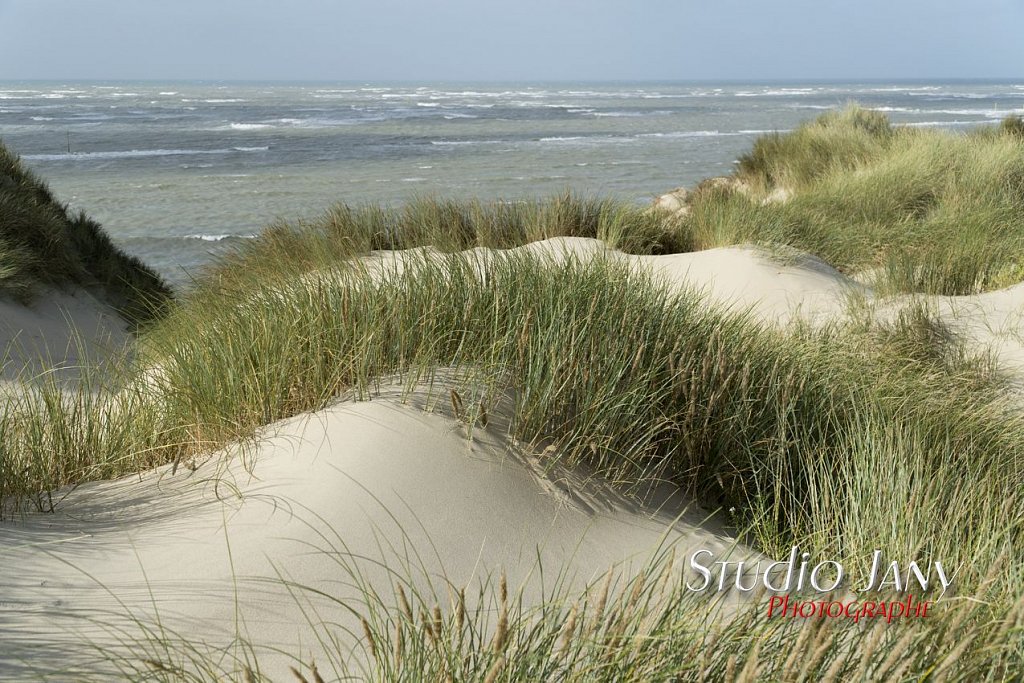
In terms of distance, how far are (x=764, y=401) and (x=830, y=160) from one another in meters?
10.5

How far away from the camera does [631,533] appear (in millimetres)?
2854

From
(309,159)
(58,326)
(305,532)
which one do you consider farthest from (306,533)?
(309,159)

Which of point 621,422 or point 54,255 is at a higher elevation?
point 54,255

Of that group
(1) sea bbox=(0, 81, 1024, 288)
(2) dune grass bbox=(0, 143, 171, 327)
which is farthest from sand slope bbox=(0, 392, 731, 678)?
(2) dune grass bbox=(0, 143, 171, 327)

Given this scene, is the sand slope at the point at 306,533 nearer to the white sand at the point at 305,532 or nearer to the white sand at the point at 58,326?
the white sand at the point at 305,532

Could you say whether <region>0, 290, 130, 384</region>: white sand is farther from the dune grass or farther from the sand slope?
the sand slope

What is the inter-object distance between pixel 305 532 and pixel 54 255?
6.21 metres

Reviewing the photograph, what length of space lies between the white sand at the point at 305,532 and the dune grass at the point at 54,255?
3.87 metres

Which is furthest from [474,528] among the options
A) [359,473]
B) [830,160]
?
[830,160]

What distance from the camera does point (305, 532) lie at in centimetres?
253

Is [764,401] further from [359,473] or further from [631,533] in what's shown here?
[359,473]

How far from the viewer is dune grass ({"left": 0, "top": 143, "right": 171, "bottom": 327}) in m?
7.02

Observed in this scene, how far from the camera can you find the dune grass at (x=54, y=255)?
7.02 m

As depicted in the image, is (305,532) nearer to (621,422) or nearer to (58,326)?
(621,422)
